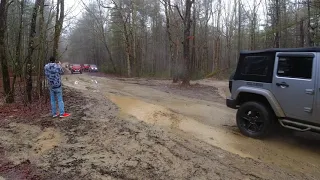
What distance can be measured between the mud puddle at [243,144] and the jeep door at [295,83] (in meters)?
0.71

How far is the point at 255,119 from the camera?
6707 millimetres

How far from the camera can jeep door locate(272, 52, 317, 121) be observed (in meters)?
5.69

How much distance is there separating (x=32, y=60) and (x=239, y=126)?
8.96m

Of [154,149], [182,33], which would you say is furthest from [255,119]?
[182,33]

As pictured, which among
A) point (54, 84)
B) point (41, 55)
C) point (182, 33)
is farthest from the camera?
point (182, 33)

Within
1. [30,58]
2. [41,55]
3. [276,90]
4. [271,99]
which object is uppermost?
[41,55]

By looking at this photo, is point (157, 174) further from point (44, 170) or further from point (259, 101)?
point (259, 101)

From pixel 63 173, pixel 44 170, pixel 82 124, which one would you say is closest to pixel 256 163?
pixel 63 173

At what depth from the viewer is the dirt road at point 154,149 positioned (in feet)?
15.6

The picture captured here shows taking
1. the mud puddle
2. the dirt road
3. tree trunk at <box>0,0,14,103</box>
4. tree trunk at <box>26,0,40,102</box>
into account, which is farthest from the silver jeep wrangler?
tree trunk at <box>0,0,14,103</box>

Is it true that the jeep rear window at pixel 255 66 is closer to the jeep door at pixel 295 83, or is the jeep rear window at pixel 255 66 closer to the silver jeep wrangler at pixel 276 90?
the silver jeep wrangler at pixel 276 90

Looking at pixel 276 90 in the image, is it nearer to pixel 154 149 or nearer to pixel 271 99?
pixel 271 99

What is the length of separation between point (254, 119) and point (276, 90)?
88 centimetres

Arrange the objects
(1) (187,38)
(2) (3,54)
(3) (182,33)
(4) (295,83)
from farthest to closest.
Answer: (3) (182,33), (1) (187,38), (2) (3,54), (4) (295,83)
